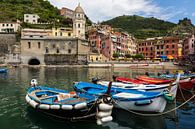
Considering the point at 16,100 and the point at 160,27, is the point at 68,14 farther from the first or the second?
the point at 16,100

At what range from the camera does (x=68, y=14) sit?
419 feet

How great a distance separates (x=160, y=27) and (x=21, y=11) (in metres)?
109

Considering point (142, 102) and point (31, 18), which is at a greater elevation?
point (31, 18)

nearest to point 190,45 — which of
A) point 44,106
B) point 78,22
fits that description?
point 78,22

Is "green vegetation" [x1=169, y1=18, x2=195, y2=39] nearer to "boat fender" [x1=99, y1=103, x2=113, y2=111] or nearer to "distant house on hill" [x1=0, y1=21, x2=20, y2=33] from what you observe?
"distant house on hill" [x1=0, y1=21, x2=20, y2=33]

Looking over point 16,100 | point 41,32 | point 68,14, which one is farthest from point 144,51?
point 16,100

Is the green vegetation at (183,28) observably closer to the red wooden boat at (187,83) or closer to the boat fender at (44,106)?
the red wooden boat at (187,83)

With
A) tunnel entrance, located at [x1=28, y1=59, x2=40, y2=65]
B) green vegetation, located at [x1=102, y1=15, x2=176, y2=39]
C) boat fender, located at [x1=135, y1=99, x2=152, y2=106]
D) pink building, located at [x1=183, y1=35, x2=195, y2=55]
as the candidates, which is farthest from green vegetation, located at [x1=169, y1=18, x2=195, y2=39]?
boat fender, located at [x1=135, y1=99, x2=152, y2=106]

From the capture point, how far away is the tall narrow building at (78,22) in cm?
8112

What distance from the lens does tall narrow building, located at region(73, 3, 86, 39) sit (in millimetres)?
81125

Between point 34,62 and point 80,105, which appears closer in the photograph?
point 80,105

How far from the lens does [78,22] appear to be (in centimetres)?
8212

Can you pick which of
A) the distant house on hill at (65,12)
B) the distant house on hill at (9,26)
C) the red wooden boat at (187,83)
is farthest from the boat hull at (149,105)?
the distant house on hill at (65,12)

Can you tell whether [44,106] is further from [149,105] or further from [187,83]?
[187,83]
